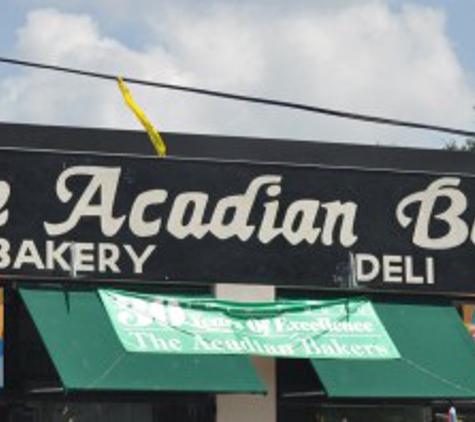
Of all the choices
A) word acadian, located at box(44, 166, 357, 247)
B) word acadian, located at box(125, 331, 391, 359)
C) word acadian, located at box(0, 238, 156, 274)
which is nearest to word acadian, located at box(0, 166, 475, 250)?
word acadian, located at box(44, 166, 357, 247)

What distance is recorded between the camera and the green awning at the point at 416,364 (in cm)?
1886

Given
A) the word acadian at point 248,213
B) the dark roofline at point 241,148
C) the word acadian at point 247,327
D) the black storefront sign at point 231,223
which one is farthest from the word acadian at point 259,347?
the dark roofline at point 241,148

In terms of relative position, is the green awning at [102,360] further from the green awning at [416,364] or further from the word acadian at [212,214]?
the green awning at [416,364]

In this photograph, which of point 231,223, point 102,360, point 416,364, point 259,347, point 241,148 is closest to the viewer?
point 102,360

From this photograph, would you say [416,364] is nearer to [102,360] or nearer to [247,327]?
[247,327]

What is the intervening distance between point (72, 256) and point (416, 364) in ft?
15.0

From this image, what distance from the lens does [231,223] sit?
1958 cm

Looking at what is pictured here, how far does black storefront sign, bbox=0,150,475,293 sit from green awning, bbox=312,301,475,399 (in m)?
0.40

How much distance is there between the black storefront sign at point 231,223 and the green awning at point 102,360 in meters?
0.40

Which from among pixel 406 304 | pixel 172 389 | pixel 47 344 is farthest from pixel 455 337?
pixel 47 344

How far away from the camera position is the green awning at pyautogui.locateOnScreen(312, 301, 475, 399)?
61.9 feet

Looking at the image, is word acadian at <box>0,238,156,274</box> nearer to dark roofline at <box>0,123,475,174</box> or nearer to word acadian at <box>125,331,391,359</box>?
word acadian at <box>125,331,391,359</box>

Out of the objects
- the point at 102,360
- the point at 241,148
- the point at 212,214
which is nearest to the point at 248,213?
the point at 212,214

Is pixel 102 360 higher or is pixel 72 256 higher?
pixel 72 256
